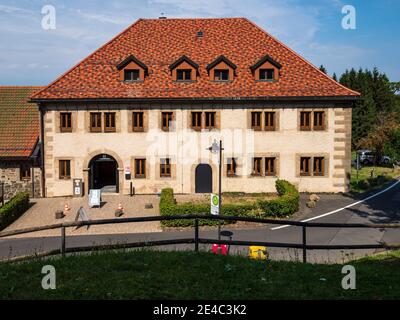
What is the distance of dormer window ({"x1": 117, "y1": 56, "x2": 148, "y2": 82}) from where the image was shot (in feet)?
88.4

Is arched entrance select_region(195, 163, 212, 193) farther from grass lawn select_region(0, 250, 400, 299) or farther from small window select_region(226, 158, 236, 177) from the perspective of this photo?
grass lawn select_region(0, 250, 400, 299)

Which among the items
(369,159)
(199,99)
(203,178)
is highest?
(199,99)

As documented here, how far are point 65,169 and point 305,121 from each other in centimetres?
1744

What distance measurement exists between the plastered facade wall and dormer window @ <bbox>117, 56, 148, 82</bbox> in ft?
7.24

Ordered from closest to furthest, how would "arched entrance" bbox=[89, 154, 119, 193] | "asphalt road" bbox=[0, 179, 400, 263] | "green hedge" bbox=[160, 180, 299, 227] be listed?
"asphalt road" bbox=[0, 179, 400, 263] < "green hedge" bbox=[160, 180, 299, 227] < "arched entrance" bbox=[89, 154, 119, 193]

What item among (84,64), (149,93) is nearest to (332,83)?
(149,93)

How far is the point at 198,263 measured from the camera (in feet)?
25.8

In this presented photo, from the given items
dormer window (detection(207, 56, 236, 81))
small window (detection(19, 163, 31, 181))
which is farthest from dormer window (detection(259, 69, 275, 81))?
small window (detection(19, 163, 31, 181))

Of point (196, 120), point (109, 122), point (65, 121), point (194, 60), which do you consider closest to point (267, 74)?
point (194, 60)

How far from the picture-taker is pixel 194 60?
93.9 feet

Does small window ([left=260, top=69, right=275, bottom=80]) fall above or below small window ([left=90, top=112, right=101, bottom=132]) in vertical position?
above

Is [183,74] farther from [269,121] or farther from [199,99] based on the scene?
[269,121]

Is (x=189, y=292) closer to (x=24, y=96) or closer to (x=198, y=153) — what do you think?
(x=198, y=153)
